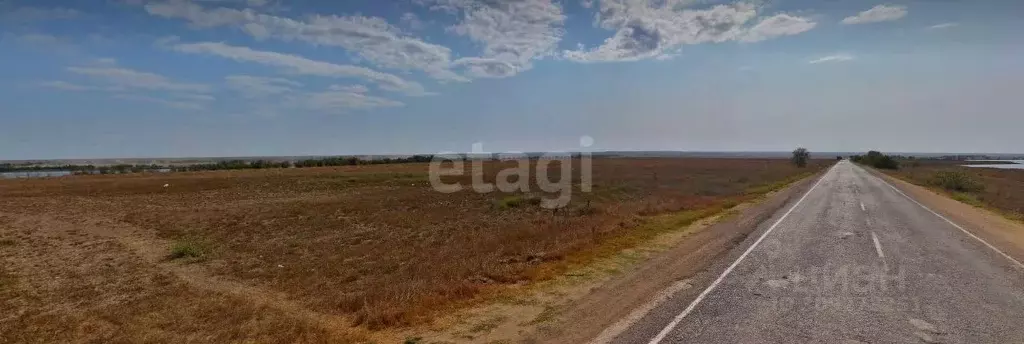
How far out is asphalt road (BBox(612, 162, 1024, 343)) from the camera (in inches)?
286

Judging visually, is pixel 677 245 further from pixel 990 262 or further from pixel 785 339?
pixel 785 339

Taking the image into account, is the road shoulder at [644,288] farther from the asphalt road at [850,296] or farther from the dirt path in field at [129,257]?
the dirt path in field at [129,257]

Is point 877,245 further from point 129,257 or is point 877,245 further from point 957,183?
point 957,183

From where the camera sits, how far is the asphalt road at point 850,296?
726cm

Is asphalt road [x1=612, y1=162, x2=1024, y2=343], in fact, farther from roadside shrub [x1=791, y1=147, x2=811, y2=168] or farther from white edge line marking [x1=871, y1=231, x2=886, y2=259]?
roadside shrub [x1=791, y1=147, x2=811, y2=168]

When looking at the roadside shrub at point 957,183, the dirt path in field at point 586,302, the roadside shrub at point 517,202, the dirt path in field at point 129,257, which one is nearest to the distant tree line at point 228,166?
the dirt path in field at point 129,257

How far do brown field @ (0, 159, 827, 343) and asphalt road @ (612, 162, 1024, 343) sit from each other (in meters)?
3.66

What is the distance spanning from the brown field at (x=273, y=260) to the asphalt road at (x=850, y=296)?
3.66 m

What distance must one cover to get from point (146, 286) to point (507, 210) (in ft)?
63.7

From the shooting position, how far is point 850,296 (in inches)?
358

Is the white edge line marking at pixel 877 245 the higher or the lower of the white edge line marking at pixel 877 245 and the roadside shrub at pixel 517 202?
the higher

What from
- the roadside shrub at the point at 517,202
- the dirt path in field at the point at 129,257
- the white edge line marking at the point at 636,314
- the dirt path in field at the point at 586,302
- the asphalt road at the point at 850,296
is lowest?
the dirt path in field at the point at 129,257

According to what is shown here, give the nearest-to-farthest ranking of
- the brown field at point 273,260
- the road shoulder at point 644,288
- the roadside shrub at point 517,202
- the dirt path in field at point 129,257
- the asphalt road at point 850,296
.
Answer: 1. the asphalt road at point 850,296
2. the road shoulder at point 644,288
3. the brown field at point 273,260
4. the dirt path in field at point 129,257
5. the roadside shrub at point 517,202

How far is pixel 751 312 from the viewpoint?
8.22 meters
